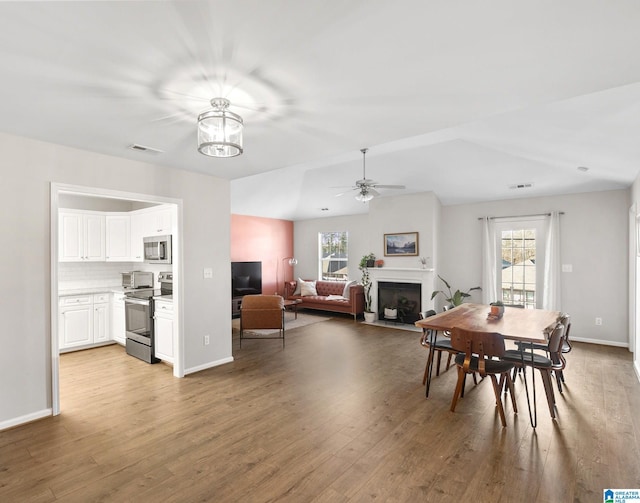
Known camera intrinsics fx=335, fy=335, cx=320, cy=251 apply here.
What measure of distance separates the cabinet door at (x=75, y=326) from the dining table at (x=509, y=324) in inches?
196

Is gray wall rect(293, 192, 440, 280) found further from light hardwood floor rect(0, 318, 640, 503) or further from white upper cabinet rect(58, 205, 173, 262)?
white upper cabinet rect(58, 205, 173, 262)

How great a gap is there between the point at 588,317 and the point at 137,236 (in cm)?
765

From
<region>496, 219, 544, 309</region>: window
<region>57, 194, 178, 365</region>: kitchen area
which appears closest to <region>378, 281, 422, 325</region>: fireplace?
<region>496, 219, 544, 309</region>: window

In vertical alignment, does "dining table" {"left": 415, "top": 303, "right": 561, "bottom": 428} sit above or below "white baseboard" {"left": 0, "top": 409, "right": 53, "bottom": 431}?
above

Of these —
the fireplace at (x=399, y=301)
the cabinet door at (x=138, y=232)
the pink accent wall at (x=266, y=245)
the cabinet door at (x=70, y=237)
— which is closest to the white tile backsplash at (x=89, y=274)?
the cabinet door at (x=70, y=237)

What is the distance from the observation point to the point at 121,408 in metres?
3.25

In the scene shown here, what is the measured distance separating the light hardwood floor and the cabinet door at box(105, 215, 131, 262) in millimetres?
1980

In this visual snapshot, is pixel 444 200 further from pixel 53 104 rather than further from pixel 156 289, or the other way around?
pixel 53 104

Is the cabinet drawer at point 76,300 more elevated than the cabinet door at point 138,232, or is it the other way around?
the cabinet door at point 138,232

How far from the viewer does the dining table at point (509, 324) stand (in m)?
3.04

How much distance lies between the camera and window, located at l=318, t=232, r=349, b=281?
9.16 m

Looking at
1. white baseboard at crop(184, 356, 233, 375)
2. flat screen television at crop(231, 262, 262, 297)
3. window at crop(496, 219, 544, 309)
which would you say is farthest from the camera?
flat screen television at crop(231, 262, 262, 297)

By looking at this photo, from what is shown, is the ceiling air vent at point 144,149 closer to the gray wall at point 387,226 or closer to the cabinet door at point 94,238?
the cabinet door at point 94,238

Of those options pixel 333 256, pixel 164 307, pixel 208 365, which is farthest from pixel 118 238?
pixel 333 256
